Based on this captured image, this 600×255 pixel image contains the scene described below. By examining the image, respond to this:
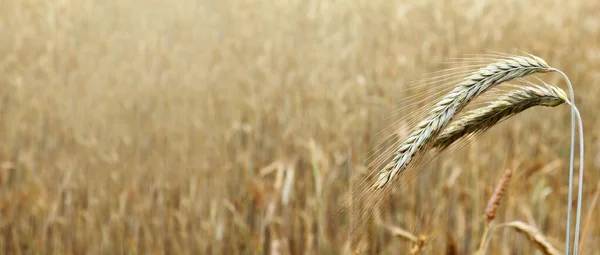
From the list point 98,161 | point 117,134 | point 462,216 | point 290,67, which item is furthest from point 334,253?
point 290,67

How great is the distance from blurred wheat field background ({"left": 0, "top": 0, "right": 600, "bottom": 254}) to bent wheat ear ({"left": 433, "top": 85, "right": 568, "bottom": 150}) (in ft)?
1.34

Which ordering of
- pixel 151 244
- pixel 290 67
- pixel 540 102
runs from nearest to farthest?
pixel 540 102, pixel 151 244, pixel 290 67

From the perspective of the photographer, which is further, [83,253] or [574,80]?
[574,80]

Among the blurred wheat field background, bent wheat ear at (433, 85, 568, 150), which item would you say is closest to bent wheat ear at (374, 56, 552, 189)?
bent wheat ear at (433, 85, 568, 150)

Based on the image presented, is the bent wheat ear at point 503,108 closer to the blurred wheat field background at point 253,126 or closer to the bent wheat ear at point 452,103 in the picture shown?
the bent wheat ear at point 452,103

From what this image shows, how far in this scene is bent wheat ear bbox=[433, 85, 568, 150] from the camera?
91 cm

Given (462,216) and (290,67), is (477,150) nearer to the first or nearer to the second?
(462,216)

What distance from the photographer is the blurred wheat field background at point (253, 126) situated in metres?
2.30

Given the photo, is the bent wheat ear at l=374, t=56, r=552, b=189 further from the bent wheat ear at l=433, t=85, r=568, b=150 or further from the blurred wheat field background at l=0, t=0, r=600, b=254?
the blurred wheat field background at l=0, t=0, r=600, b=254

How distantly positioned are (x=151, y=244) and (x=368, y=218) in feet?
4.91

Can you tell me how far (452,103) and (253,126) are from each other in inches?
87.2

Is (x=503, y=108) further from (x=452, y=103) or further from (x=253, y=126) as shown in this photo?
(x=253, y=126)

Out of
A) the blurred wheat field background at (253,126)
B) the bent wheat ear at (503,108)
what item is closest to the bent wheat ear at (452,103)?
the bent wheat ear at (503,108)

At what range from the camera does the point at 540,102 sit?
3.02 ft
